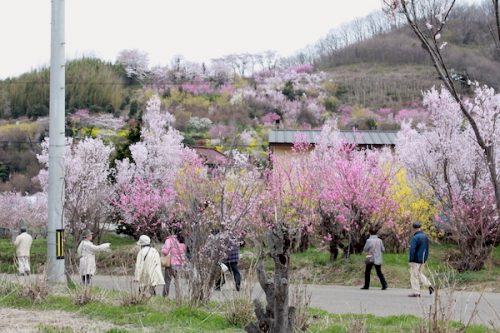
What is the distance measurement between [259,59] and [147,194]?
85494 millimetres

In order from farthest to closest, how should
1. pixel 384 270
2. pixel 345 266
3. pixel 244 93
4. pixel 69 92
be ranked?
pixel 244 93 < pixel 69 92 < pixel 345 266 < pixel 384 270

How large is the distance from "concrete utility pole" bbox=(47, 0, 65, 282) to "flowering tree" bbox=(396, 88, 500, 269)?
1014 cm

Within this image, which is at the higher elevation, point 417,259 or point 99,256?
point 417,259

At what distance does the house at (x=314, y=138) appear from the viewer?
34.4 m

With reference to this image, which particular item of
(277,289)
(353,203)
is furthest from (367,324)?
(353,203)

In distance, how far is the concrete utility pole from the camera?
12836mm

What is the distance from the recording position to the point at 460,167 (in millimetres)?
19391

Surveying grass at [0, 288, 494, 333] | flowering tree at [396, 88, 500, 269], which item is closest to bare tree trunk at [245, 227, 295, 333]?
grass at [0, 288, 494, 333]

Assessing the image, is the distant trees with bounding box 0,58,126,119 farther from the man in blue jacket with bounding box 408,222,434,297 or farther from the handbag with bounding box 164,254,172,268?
the man in blue jacket with bounding box 408,222,434,297

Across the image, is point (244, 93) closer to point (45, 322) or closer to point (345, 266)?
point (345, 266)

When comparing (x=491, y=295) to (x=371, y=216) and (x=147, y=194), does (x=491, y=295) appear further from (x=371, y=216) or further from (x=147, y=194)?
(x=147, y=194)

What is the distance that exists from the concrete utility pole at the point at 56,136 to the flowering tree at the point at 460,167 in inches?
399

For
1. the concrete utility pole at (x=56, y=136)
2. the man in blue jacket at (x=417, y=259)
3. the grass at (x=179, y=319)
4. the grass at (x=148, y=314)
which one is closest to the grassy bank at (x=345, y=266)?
the man in blue jacket at (x=417, y=259)

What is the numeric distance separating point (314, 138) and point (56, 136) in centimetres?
2147
